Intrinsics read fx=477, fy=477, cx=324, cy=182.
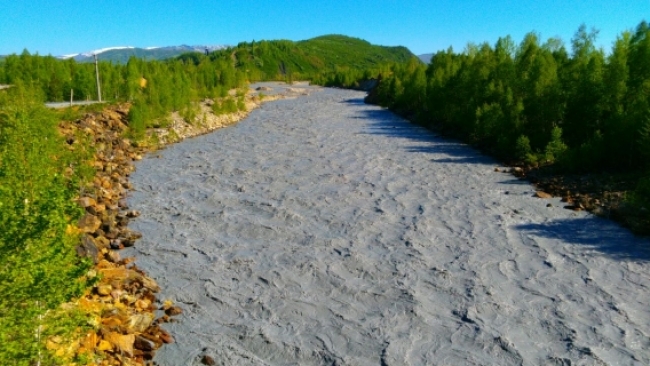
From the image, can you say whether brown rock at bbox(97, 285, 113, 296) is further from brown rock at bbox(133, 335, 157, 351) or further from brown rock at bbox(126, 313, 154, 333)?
brown rock at bbox(133, 335, 157, 351)

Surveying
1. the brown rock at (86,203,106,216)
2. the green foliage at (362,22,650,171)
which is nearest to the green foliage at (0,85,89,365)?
the brown rock at (86,203,106,216)

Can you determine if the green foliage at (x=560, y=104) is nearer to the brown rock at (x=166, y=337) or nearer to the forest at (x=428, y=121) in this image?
the forest at (x=428, y=121)

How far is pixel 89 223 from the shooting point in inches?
484

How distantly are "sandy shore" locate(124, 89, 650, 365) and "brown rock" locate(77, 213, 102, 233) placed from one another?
131cm

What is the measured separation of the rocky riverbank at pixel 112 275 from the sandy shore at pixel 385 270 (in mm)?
423

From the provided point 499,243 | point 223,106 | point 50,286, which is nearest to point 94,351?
point 50,286

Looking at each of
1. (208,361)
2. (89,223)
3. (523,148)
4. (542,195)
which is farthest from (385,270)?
(523,148)

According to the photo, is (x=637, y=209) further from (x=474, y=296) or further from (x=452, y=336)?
(x=452, y=336)

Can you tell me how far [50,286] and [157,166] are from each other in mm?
17334

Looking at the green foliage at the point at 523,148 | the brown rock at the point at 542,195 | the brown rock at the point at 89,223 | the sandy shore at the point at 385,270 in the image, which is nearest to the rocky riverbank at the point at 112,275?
the brown rock at the point at 89,223

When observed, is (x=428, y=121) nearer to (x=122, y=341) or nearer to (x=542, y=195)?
(x=542, y=195)

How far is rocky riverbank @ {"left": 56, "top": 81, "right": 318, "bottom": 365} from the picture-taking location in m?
7.36

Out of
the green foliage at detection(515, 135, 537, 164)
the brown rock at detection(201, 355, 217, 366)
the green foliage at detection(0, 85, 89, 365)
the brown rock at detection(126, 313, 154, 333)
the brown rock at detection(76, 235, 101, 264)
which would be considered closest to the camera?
the green foliage at detection(0, 85, 89, 365)

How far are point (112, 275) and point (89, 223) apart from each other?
115 inches
